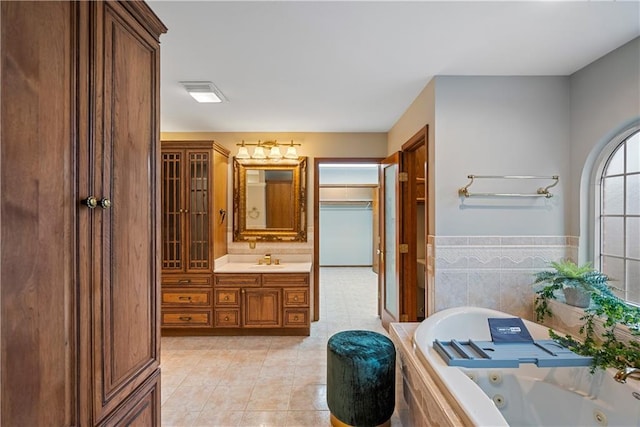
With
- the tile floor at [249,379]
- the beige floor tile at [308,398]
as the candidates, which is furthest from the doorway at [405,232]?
the beige floor tile at [308,398]

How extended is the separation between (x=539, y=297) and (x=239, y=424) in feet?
7.76

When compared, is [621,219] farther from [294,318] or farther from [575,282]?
[294,318]

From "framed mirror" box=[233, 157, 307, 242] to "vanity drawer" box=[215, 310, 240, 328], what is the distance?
961mm

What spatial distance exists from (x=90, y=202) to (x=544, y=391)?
93.7 inches

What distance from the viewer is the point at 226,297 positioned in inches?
138

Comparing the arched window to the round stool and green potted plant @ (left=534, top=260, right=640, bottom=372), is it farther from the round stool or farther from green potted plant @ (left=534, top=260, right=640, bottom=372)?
the round stool

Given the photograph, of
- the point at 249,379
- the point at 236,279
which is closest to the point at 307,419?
the point at 249,379

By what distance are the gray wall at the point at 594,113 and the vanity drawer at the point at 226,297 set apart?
3.18m

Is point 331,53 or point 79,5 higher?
point 331,53

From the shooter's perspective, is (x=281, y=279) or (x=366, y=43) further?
(x=281, y=279)

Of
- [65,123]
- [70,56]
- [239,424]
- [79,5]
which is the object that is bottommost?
[239,424]

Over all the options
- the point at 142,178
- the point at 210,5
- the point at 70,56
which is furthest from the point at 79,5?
the point at 210,5

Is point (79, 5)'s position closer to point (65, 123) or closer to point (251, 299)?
point (65, 123)

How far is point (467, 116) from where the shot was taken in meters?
2.48
